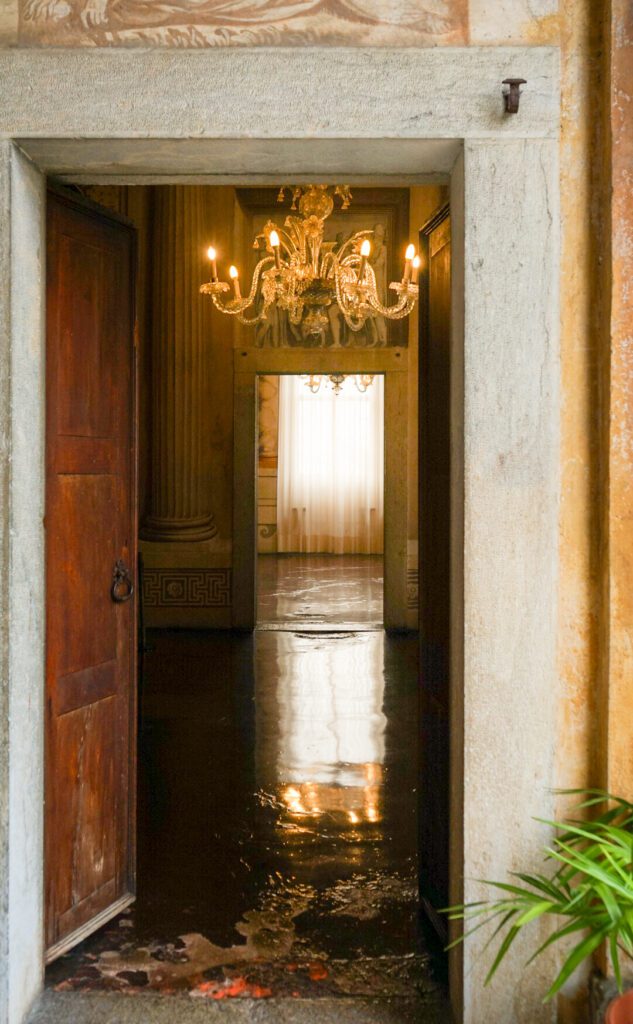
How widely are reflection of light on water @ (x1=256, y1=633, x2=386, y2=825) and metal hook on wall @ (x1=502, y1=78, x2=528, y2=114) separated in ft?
9.48

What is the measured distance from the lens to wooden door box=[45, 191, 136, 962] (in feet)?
9.29

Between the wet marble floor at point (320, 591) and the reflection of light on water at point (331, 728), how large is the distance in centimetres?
111

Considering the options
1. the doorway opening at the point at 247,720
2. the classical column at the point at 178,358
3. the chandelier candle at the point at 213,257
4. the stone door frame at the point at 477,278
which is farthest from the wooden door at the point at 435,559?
the classical column at the point at 178,358

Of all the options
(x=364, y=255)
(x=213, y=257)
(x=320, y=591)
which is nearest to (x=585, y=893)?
(x=213, y=257)

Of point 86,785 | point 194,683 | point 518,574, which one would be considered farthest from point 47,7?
point 194,683

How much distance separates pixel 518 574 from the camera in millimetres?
2465

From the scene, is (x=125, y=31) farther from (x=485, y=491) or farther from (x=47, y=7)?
(x=485, y=491)

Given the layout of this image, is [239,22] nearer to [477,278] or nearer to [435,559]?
[477,278]

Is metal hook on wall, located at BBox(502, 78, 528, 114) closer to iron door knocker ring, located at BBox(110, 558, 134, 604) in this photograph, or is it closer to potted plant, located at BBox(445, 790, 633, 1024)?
potted plant, located at BBox(445, 790, 633, 1024)

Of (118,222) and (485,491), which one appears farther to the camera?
(118,222)

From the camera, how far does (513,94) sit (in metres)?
2.37

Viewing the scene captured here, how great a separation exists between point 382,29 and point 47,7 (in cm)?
89

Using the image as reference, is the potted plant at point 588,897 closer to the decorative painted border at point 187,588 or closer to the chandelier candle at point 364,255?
the chandelier candle at point 364,255

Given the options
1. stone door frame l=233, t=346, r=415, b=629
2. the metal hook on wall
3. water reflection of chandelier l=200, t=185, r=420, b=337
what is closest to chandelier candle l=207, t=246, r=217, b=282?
water reflection of chandelier l=200, t=185, r=420, b=337
